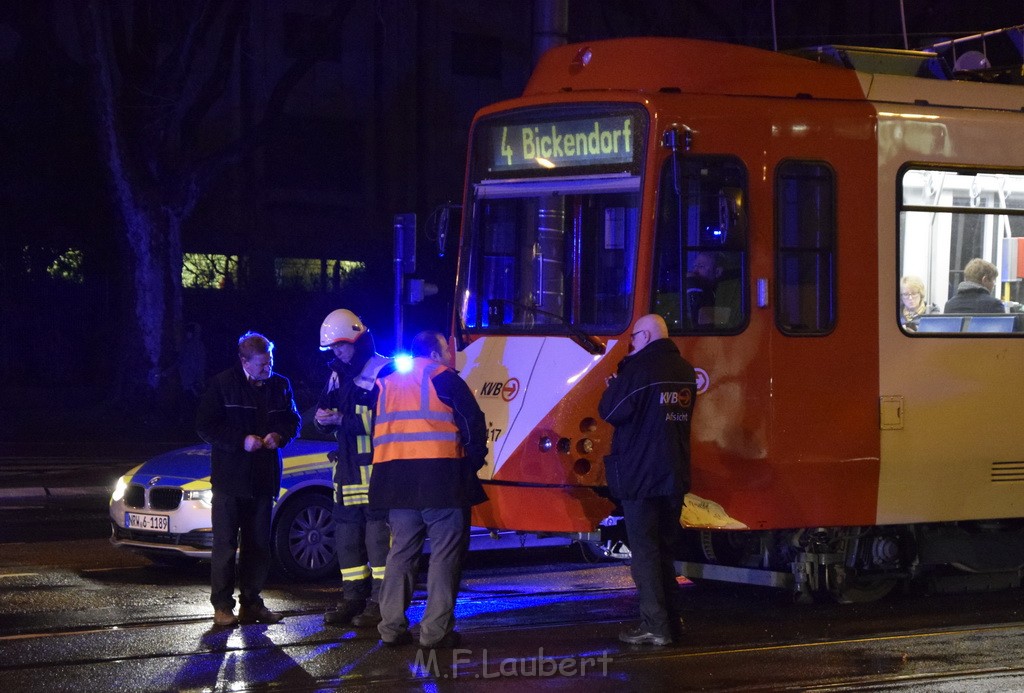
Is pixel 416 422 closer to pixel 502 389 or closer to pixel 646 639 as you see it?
pixel 502 389

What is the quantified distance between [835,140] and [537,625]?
365 centimetres

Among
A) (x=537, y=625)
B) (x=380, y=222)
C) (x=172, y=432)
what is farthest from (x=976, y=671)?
(x=380, y=222)

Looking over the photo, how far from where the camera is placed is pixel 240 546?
8.60m

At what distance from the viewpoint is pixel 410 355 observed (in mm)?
7898

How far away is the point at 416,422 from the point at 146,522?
3.38 m

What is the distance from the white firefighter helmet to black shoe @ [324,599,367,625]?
1574 millimetres

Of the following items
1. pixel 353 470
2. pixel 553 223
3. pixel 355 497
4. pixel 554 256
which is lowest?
pixel 355 497

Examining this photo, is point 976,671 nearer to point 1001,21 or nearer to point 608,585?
point 608,585

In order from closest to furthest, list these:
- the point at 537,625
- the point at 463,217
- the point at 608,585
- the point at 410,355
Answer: the point at 410,355
the point at 537,625
the point at 463,217
the point at 608,585

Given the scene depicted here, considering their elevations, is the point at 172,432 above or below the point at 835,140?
below

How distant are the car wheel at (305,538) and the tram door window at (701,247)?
126 inches

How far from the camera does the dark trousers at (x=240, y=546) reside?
8375 mm

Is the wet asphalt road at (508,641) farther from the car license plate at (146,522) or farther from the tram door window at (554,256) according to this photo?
the tram door window at (554,256)
